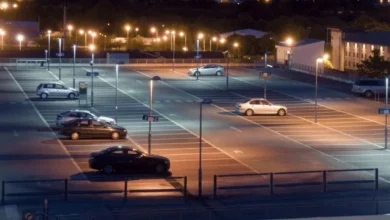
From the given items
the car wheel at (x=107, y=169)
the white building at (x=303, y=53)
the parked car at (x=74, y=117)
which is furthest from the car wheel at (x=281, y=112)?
the white building at (x=303, y=53)

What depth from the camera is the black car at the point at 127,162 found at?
28203 millimetres

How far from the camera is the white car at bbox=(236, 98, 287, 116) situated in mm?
43156

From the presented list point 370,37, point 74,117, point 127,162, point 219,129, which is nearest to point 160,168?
point 127,162

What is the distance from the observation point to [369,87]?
51.8 metres

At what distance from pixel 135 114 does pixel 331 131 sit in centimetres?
957

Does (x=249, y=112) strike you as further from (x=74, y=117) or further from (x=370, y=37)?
(x=370, y=37)

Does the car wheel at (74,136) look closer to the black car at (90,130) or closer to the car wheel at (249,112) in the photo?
A: the black car at (90,130)

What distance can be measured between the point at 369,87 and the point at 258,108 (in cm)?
1110

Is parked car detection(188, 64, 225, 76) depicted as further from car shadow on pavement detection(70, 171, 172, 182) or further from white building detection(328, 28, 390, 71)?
car shadow on pavement detection(70, 171, 172, 182)

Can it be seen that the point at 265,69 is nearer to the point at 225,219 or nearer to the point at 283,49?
the point at 283,49

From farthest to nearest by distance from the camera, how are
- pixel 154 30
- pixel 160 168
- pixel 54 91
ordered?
1. pixel 154 30
2. pixel 54 91
3. pixel 160 168

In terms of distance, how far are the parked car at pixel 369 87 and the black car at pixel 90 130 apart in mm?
20810

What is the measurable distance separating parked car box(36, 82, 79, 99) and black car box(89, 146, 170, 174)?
68.5 ft

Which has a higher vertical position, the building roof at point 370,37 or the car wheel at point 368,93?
the building roof at point 370,37
